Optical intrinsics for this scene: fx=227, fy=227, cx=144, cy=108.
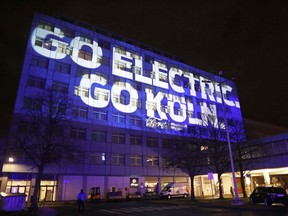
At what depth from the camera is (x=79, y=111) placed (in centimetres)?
4472

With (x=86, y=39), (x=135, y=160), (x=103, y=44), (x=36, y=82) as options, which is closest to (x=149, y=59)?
(x=103, y=44)

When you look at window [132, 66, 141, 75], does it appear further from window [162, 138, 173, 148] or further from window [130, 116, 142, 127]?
window [162, 138, 173, 148]

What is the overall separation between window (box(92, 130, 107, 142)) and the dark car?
96.1ft

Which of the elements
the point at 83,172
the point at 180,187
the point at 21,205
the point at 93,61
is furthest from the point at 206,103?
the point at 21,205

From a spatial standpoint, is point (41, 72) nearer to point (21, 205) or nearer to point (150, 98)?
point (150, 98)

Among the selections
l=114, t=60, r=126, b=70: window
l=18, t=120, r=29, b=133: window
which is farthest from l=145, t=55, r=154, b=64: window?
l=18, t=120, r=29, b=133: window

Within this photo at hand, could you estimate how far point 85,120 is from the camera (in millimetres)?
44844

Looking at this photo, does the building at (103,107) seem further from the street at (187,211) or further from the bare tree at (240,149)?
the street at (187,211)

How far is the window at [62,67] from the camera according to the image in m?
44.8

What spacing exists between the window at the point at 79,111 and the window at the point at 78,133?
286 centimetres

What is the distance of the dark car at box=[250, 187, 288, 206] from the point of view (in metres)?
A: 22.2

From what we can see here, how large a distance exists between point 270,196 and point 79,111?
113ft

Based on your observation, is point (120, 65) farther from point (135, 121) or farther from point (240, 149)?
point (240, 149)

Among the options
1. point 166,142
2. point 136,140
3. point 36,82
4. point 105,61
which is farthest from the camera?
point 166,142
